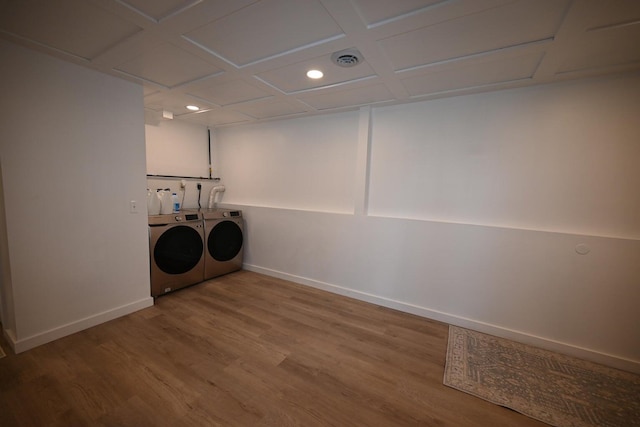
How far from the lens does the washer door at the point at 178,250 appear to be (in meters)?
2.71

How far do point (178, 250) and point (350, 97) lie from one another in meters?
2.47

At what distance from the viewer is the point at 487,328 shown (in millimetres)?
2285

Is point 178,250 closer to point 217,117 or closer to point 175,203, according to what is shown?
point 175,203

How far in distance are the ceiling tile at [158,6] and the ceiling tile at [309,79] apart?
72 cm

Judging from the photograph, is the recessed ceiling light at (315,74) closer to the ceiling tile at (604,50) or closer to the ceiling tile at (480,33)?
the ceiling tile at (480,33)

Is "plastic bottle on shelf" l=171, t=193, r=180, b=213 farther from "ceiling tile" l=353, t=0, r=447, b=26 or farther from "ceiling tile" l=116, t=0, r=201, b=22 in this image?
"ceiling tile" l=353, t=0, r=447, b=26

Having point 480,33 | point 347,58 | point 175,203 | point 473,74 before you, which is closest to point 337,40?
point 347,58

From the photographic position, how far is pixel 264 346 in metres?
2.02

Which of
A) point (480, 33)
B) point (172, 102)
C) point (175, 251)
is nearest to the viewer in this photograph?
point (480, 33)

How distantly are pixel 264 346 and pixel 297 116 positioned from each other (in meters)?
2.53

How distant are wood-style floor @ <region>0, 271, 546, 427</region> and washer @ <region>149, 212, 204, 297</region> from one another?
1.23ft

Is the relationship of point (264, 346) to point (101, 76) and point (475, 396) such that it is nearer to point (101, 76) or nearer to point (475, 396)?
point (475, 396)

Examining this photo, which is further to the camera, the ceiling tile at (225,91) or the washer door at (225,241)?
the washer door at (225,241)

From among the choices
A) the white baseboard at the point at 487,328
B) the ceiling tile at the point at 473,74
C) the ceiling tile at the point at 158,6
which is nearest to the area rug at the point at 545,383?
the white baseboard at the point at 487,328
